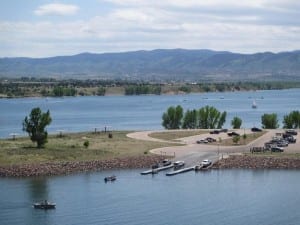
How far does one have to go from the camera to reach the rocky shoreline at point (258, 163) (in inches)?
2240

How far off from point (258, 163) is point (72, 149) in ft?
52.7

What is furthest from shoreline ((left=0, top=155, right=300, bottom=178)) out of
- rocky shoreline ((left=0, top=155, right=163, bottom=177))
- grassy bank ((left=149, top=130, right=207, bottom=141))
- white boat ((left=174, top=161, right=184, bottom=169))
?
A: grassy bank ((left=149, top=130, right=207, bottom=141))

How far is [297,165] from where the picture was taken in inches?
2247

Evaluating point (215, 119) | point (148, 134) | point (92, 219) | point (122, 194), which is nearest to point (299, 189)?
point (122, 194)

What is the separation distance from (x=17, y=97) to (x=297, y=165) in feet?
482

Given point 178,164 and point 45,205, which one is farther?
point 178,164

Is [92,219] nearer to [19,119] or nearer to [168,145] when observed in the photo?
[168,145]

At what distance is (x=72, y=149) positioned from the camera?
→ 61.2 metres

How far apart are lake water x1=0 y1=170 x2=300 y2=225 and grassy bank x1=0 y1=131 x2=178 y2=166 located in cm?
455

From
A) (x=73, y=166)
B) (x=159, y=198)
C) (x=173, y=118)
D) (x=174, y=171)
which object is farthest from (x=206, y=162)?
(x=173, y=118)

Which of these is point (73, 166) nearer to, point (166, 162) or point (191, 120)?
point (166, 162)

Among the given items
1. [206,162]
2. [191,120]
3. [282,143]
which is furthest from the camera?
[191,120]

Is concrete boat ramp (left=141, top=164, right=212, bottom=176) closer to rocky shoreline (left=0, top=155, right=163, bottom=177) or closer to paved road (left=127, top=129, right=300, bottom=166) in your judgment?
paved road (left=127, top=129, right=300, bottom=166)

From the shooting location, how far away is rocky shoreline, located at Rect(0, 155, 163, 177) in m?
53.3
